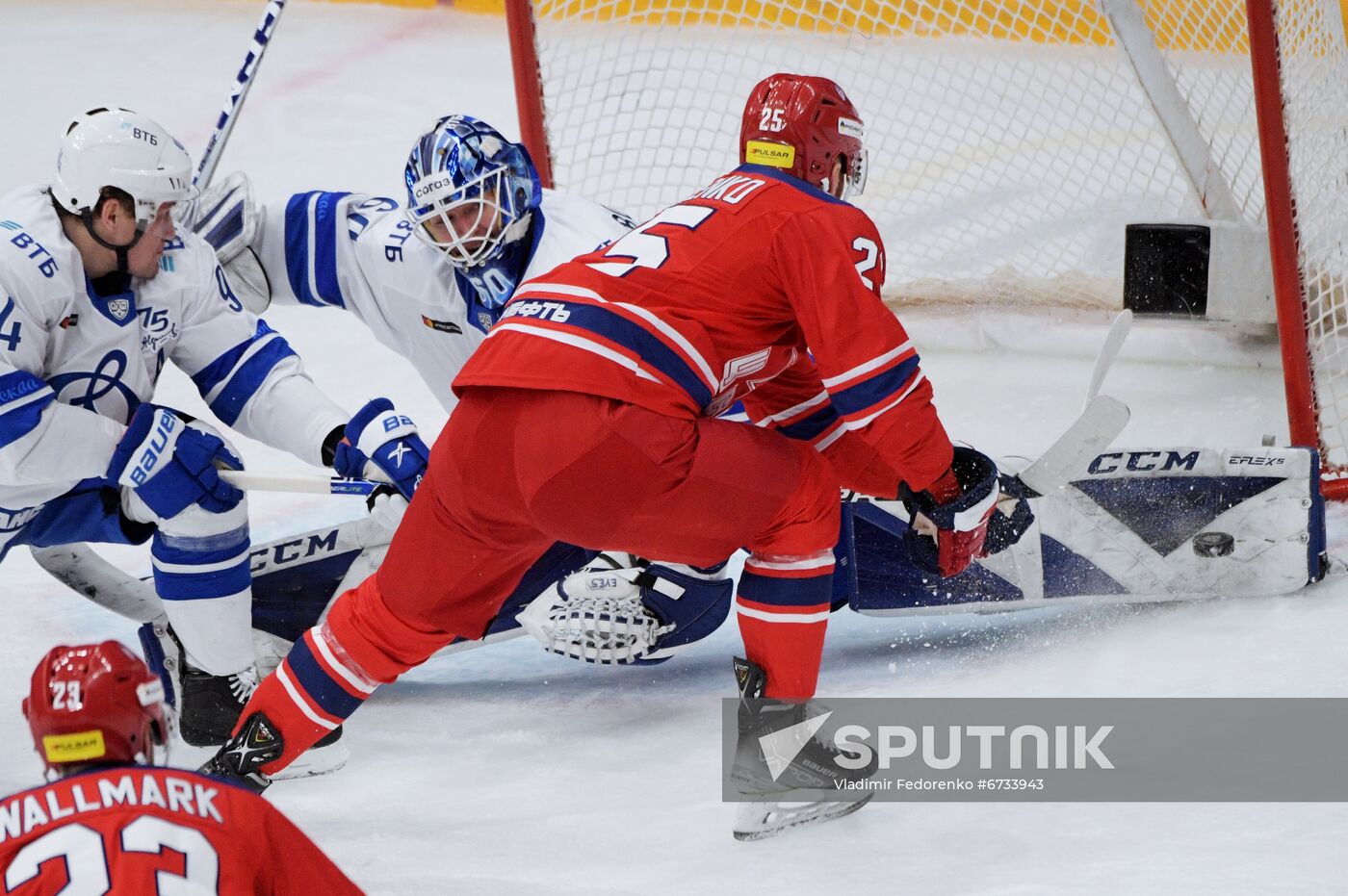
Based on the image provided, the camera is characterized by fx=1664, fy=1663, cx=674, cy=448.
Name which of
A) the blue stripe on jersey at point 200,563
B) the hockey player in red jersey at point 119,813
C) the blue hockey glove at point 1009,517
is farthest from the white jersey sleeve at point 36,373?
the blue hockey glove at point 1009,517

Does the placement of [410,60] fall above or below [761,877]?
above

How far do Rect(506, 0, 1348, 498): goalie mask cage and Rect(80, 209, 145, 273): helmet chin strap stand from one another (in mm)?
1379

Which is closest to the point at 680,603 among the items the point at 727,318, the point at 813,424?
the point at 813,424

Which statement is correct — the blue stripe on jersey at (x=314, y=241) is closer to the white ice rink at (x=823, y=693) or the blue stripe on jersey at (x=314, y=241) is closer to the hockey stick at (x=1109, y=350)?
the white ice rink at (x=823, y=693)

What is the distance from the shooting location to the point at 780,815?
221 centimetres

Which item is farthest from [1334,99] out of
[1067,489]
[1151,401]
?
[1067,489]

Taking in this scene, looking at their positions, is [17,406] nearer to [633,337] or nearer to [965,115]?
[633,337]

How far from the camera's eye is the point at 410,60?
6488mm

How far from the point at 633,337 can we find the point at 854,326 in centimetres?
27

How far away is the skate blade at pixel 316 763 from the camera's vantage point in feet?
8.28

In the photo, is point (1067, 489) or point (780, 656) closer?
point (780, 656)

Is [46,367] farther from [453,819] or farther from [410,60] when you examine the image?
[410,60]

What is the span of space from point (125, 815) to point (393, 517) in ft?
4.56

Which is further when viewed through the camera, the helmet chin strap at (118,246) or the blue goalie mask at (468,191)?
the blue goalie mask at (468,191)
